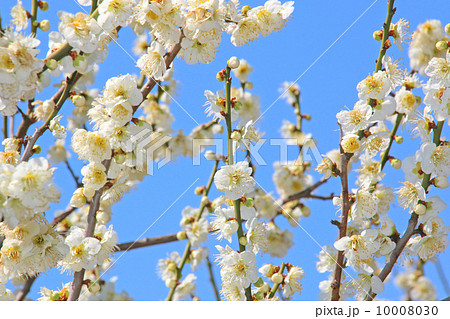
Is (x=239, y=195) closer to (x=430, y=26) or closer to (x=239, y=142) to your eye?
(x=239, y=142)

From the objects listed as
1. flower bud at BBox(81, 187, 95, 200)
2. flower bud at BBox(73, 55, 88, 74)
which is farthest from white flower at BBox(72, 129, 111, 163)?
flower bud at BBox(73, 55, 88, 74)

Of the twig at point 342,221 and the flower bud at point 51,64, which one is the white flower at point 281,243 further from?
the flower bud at point 51,64

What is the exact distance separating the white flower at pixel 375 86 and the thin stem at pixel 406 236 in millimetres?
271

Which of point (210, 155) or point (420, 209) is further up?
point (210, 155)

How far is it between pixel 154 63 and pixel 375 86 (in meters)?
1.00

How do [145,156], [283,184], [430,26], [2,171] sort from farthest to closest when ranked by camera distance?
[283,184], [430,26], [145,156], [2,171]

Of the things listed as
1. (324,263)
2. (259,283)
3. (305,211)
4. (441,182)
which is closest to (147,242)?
(259,283)

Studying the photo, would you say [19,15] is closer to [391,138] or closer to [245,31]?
[245,31]

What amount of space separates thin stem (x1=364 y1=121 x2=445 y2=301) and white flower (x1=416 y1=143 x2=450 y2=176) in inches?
2.1

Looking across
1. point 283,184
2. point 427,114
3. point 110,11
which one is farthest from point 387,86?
point 283,184

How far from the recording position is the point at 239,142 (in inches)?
94.3

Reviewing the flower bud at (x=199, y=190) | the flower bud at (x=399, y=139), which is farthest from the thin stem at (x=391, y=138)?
the flower bud at (x=199, y=190)

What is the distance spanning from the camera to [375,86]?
2367mm

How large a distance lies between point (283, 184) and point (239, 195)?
1663mm
